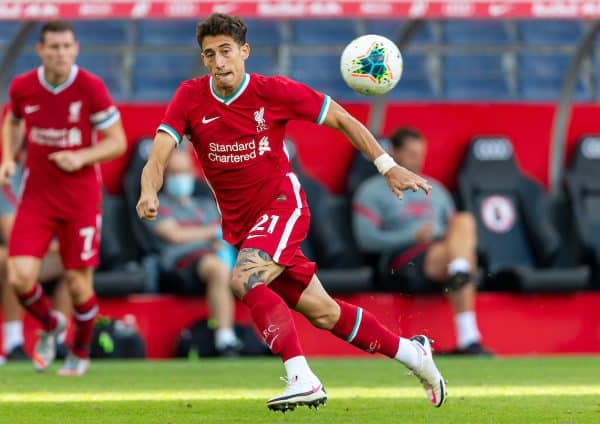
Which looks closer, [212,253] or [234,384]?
[234,384]

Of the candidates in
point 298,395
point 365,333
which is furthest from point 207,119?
point 298,395

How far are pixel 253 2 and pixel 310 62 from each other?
166 cm

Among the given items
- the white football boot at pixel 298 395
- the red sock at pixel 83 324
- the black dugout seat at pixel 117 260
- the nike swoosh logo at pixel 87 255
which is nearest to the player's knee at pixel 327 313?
the white football boot at pixel 298 395

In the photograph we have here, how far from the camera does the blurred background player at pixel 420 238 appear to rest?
1127 centimetres

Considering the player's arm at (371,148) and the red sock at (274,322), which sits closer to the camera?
the red sock at (274,322)

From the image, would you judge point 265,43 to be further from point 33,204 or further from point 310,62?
point 33,204

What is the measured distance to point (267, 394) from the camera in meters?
7.67

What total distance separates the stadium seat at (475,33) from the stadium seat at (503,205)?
845 millimetres

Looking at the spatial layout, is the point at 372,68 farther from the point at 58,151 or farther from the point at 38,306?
the point at 38,306

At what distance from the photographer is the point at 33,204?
9055mm

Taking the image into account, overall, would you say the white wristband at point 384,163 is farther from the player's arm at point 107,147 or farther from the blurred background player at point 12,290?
the blurred background player at point 12,290

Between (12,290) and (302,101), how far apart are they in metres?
4.73

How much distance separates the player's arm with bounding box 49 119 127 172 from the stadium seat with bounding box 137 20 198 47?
10.5ft

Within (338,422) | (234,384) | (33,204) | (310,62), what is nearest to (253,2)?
(310,62)
